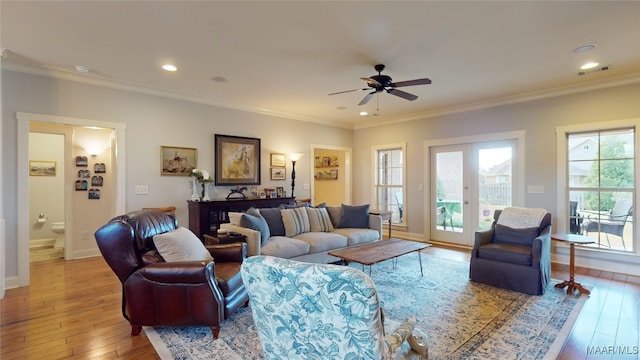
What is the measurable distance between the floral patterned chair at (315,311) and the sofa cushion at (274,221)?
9.48 ft

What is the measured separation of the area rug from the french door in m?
2.05

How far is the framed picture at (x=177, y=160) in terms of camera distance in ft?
15.6

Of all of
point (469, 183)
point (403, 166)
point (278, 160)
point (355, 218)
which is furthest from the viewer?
point (403, 166)

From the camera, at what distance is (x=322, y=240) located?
13.8 ft

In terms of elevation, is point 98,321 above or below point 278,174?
below

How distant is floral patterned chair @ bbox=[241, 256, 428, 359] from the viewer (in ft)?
3.64

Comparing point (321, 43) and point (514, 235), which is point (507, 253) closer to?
point (514, 235)

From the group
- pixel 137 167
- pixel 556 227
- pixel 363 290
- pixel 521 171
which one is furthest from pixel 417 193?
pixel 363 290

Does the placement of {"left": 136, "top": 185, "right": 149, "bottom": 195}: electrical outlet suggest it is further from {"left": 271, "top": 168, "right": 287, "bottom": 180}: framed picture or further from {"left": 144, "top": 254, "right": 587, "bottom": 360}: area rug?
{"left": 144, "top": 254, "right": 587, "bottom": 360}: area rug

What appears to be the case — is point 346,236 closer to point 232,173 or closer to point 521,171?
point 232,173

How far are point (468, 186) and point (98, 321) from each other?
5796 millimetres

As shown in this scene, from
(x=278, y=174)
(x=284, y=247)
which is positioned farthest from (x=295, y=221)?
(x=278, y=174)

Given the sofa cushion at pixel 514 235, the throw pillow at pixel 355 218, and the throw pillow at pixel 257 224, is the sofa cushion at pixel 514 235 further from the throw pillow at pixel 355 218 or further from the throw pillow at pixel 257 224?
the throw pillow at pixel 257 224

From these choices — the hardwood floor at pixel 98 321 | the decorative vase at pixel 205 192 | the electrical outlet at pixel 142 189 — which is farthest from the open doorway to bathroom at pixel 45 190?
the decorative vase at pixel 205 192
